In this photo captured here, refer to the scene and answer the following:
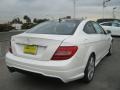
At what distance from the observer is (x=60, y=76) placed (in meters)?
3.98

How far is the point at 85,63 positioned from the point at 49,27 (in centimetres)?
128

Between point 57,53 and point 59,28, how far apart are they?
3.63 ft

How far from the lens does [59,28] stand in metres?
4.95

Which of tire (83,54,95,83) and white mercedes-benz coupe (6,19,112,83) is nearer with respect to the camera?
white mercedes-benz coupe (6,19,112,83)

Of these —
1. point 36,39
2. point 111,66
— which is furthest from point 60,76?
point 111,66

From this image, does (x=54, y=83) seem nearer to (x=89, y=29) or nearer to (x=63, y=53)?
(x=63, y=53)

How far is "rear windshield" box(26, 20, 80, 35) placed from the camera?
4.68 metres

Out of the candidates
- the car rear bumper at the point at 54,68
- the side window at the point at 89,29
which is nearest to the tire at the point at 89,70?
the car rear bumper at the point at 54,68

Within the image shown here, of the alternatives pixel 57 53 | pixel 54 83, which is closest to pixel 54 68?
pixel 57 53

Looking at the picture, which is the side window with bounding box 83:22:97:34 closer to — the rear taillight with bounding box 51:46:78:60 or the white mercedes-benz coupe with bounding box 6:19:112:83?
the white mercedes-benz coupe with bounding box 6:19:112:83

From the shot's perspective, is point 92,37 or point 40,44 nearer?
point 40,44

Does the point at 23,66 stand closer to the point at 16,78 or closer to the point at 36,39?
the point at 36,39

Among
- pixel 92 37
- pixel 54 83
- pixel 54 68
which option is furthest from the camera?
pixel 92 37

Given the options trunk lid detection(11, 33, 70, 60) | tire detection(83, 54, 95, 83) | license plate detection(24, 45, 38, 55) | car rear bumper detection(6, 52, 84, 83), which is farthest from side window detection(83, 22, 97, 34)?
license plate detection(24, 45, 38, 55)
